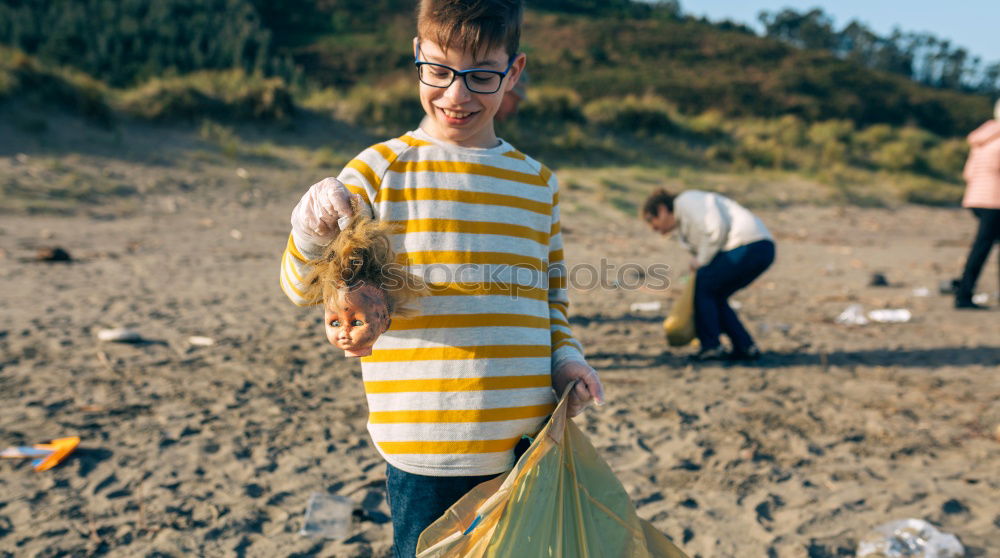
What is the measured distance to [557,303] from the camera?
159 centimetres

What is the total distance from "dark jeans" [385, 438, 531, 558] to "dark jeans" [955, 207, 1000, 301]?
6.00m

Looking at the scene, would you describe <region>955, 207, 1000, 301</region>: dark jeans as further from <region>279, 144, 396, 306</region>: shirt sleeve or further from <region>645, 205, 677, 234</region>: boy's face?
<region>279, 144, 396, 306</region>: shirt sleeve

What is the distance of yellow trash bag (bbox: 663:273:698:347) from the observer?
4684 millimetres

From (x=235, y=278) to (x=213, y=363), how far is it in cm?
216

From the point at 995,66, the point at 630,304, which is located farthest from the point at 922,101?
the point at 630,304

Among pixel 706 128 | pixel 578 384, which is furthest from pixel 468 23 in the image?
pixel 706 128

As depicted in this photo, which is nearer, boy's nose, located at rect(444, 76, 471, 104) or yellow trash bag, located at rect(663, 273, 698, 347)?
boy's nose, located at rect(444, 76, 471, 104)

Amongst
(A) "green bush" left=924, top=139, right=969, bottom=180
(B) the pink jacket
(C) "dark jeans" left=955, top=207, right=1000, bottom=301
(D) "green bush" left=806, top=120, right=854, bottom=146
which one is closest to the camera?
(B) the pink jacket

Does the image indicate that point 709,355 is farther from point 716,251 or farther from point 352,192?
point 352,192

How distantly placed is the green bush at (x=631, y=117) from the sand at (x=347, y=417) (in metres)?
10.8

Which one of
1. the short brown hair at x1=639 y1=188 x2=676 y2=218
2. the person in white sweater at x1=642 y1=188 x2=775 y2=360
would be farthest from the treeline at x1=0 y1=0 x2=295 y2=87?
the person in white sweater at x1=642 y1=188 x2=775 y2=360

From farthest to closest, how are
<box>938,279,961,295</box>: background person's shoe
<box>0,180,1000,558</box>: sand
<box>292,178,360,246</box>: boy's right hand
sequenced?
1. <box>938,279,961,295</box>: background person's shoe
2. <box>0,180,1000,558</box>: sand
3. <box>292,178,360,246</box>: boy's right hand

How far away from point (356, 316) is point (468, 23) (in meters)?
0.59

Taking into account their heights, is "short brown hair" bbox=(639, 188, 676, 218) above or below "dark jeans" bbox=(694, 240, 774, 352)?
above
